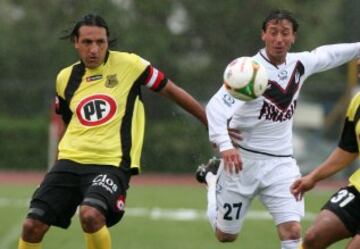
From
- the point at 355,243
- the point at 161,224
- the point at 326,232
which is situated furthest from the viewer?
the point at 161,224

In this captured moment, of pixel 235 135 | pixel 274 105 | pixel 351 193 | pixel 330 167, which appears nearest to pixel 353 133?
pixel 330 167

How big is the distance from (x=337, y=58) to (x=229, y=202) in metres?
1.35

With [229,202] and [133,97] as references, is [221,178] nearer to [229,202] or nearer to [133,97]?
[229,202]

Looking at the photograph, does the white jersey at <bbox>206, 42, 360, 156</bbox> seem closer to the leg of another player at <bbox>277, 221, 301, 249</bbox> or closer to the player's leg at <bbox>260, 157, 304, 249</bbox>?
the player's leg at <bbox>260, 157, 304, 249</bbox>

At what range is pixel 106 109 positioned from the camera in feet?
24.4

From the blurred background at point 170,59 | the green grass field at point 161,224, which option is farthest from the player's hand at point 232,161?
the blurred background at point 170,59

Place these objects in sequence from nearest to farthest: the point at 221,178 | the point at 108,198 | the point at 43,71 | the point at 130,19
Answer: the point at 108,198
the point at 221,178
the point at 130,19
the point at 43,71

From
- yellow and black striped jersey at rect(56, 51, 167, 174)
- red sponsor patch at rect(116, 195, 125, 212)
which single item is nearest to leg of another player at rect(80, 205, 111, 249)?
red sponsor patch at rect(116, 195, 125, 212)

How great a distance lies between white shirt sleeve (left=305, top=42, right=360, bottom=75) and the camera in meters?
7.92

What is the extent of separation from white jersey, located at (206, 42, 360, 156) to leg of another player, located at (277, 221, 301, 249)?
0.53m

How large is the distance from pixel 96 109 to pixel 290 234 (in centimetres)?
166

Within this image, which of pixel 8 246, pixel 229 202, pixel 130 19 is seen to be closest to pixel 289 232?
pixel 229 202

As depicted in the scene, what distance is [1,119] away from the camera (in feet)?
71.5

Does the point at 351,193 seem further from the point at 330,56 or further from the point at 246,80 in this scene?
the point at 330,56
